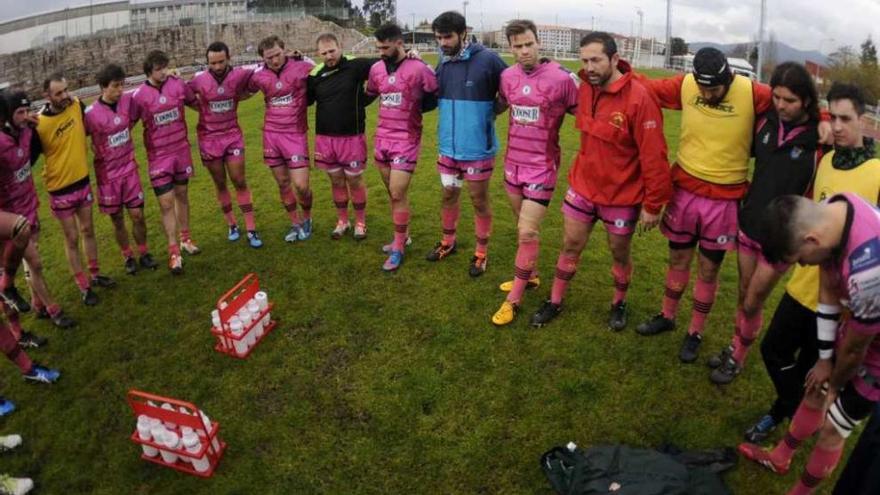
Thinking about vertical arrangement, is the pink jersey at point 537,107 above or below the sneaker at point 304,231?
above

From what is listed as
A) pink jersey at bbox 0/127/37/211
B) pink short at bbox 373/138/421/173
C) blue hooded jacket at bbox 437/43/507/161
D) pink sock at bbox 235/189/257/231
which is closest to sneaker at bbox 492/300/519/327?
blue hooded jacket at bbox 437/43/507/161

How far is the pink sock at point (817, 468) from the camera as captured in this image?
3201 millimetres

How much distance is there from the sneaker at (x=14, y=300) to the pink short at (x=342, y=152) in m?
3.37

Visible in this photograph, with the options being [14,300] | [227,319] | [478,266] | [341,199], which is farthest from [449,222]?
[14,300]

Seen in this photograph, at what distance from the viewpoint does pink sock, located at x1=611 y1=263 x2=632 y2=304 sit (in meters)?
5.17

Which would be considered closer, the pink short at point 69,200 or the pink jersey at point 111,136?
the pink short at point 69,200

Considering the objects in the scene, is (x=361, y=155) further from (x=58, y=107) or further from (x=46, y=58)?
(x=46, y=58)

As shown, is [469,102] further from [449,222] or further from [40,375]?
[40,375]

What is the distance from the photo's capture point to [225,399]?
4.68 m

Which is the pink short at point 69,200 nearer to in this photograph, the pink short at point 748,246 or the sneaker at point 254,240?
the sneaker at point 254,240

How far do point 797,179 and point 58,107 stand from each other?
21.5ft

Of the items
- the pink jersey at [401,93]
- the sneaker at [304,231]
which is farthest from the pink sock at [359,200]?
the pink jersey at [401,93]

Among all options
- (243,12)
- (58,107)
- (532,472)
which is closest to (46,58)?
(243,12)

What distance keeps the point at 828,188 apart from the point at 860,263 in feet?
3.60
